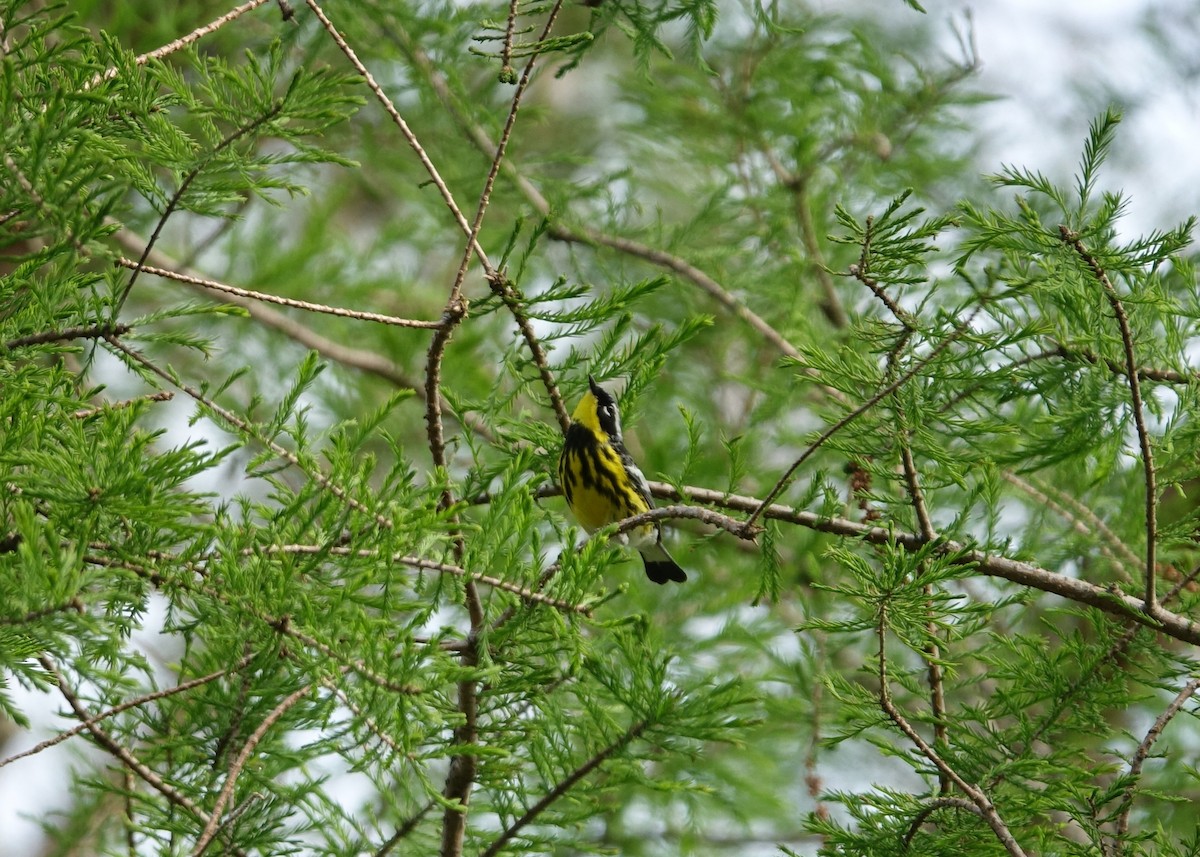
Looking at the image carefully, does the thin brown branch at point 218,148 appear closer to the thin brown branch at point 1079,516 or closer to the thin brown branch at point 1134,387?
the thin brown branch at point 1134,387

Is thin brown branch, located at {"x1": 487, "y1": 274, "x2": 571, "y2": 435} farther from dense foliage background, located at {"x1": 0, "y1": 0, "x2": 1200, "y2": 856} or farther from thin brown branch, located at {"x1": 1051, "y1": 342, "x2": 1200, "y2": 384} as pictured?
thin brown branch, located at {"x1": 1051, "y1": 342, "x2": 1200, "y2": 384}

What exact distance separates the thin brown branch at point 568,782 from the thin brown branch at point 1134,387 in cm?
95

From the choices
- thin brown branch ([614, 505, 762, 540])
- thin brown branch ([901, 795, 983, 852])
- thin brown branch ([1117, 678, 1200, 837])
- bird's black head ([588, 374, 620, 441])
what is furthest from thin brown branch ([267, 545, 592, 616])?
bird's black head ([588, 374, 620, 441])

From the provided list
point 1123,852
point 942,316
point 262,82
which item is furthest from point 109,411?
point 1123,852

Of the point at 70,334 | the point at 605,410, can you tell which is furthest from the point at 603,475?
the point at 70,334

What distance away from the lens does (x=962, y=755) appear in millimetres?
2207

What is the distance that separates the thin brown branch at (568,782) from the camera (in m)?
1.96

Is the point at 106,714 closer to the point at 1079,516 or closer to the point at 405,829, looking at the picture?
the point at 405,829

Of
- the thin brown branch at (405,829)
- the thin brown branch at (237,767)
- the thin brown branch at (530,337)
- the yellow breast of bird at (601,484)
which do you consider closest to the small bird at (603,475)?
the yellow breast of bird at (601,484)

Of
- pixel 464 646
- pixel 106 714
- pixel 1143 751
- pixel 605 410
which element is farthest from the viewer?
pixel 605 410

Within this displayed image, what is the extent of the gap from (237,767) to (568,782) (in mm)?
653

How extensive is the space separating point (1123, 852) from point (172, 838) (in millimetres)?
1680

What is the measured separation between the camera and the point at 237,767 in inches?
61.2

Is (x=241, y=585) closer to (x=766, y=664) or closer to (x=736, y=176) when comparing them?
(x=736, y=176)
